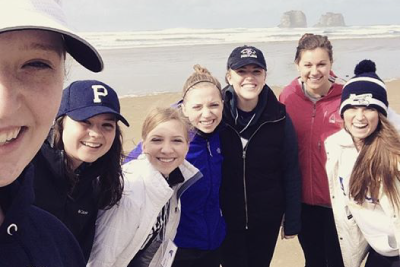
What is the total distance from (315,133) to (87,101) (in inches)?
89.6

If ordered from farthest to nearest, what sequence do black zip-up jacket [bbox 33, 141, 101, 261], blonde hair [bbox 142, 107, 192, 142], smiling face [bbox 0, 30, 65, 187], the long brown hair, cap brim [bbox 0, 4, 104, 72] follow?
blonde hair [bbox 142, 107, 192, 142]
the long brown hair
black zip-up jacket [bbox 33, 141, 101, 261]
smiling face [bbox 0, 30, 65, 187]
cap brim [bbox 0, 4, 104, 72]

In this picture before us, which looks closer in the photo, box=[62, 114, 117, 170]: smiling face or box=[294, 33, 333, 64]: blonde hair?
box=[62, 114, 117, 170]: smiling face

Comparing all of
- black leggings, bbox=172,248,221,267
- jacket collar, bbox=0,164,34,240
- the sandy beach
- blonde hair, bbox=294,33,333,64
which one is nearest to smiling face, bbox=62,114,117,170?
the sandy beach

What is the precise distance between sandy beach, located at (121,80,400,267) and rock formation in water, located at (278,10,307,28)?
77451 millimetres

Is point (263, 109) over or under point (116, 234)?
over

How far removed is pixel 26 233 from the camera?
126 cm

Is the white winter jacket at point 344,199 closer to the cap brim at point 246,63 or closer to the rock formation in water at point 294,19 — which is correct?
the cap brim at point 246,63

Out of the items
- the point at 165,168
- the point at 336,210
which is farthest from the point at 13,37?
the point at 336,210

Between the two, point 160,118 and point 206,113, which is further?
→ point 206,113

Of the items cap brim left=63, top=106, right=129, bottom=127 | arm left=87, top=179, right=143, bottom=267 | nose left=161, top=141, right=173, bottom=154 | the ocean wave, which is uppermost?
the ocean wave

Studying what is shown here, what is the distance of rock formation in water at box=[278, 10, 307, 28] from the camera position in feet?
284

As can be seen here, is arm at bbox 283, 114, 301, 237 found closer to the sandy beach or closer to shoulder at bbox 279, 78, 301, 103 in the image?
shoulder at bbox 279, 78, 301, 103

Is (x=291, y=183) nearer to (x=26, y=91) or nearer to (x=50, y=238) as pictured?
(x=50, y=238)

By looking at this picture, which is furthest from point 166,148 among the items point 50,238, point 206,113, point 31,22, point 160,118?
point 31,22
